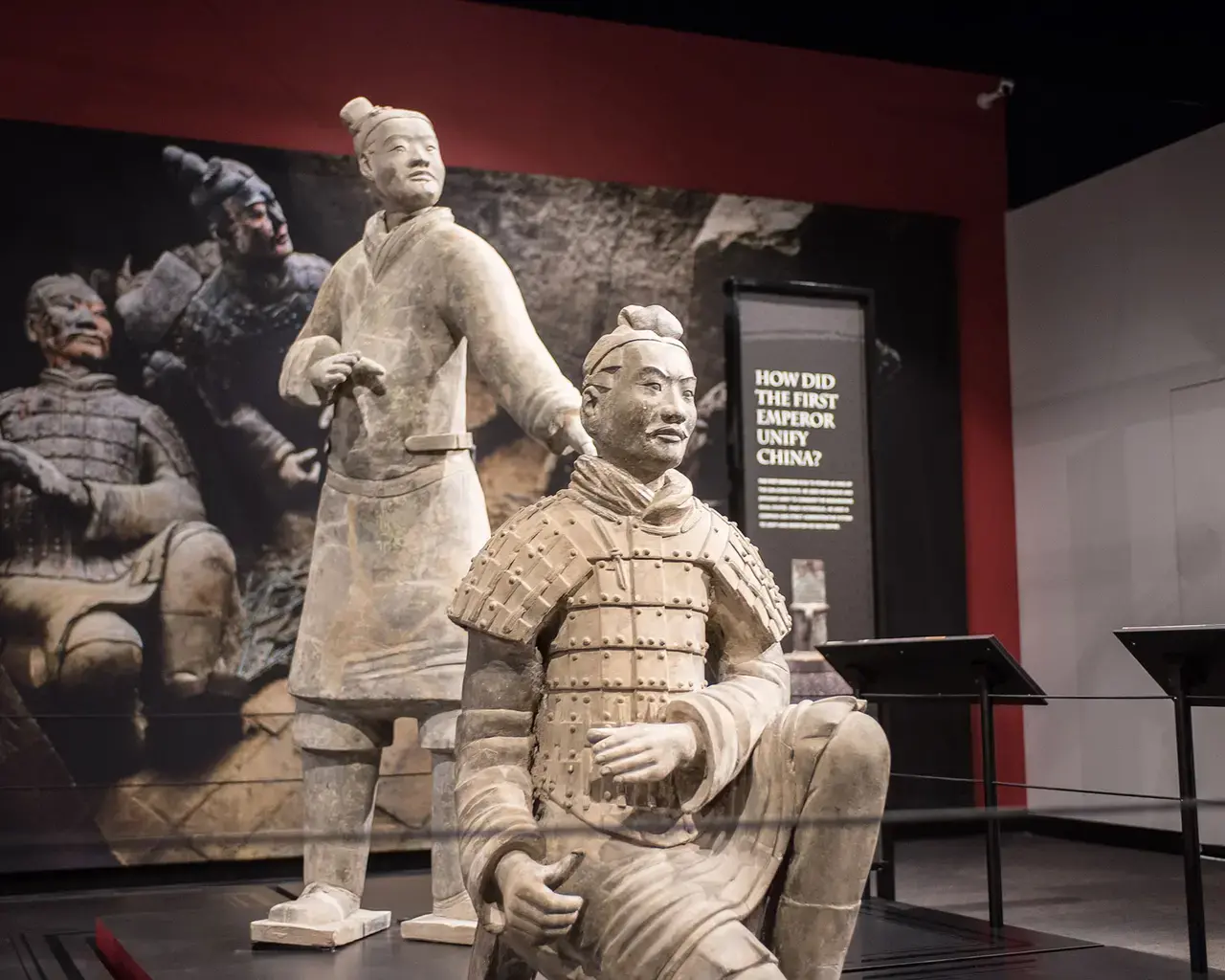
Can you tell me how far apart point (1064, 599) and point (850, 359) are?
1.56 meters

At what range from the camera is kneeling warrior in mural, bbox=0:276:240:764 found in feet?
18.3

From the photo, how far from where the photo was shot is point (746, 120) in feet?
22.9

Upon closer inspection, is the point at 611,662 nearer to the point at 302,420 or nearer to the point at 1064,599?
the point at 302,420

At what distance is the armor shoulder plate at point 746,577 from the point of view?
271cm

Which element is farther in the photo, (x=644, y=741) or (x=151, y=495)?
(x=151, y=495)

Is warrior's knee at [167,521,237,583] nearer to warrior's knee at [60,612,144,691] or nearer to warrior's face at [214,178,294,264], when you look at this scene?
warrior's knee at [60,612,144,691]

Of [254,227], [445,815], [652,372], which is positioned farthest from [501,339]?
[254,227]

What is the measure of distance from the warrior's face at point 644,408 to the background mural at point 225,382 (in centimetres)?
306

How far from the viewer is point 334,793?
388 cm

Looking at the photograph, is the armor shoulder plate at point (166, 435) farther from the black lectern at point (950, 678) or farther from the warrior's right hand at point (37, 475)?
the black lectern at point (950, 678)

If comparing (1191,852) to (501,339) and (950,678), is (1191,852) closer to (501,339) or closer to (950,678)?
(950,678)

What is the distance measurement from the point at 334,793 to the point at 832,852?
6.11ft

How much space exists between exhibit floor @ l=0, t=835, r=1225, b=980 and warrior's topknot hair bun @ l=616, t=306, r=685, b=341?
65.7 inches

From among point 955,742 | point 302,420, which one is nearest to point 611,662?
point 302,420
